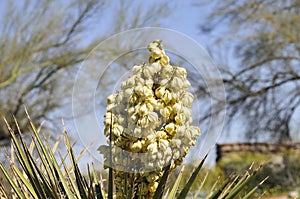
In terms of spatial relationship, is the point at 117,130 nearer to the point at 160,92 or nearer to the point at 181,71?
the point at 160,92

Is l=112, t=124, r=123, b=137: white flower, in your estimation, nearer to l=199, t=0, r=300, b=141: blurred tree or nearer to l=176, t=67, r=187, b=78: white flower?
l=176, t=67, r=187, b=78: white flower

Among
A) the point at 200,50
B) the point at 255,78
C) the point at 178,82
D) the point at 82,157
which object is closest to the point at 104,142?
the point at 178,82

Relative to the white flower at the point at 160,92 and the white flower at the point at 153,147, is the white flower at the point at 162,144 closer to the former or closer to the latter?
the white flower at the point at 153,147

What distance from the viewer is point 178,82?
195cm

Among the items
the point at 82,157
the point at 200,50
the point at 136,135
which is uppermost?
the point at 200,50

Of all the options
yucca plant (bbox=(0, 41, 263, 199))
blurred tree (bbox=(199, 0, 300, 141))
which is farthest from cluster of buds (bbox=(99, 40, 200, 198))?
blurred tree (bbox=(199, 0, 300, 141))

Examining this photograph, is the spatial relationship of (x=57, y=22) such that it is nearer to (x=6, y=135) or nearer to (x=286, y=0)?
(x=6, y=135)

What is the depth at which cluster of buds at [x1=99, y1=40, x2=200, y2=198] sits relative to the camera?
6.27 feet

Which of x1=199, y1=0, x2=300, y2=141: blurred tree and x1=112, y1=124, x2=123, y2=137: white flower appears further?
x1=199, y1=0, x2=300, y2=141: blurred tree

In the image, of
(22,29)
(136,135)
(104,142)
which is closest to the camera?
(136,135)

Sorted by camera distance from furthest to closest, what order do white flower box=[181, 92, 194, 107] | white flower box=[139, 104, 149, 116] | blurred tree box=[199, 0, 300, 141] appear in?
blurred tree box=[199, 0, 300, 141] → white flower box=[181, 92, 194, 107] → white flower box=[139, 104, 149, 116]

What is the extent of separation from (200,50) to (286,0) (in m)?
8.14

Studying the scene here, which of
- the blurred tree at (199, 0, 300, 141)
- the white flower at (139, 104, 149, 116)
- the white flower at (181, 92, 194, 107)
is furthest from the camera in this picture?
the blurred tree at (199, 0, 300, 141)

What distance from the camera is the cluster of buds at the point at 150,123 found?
75.3 inches
